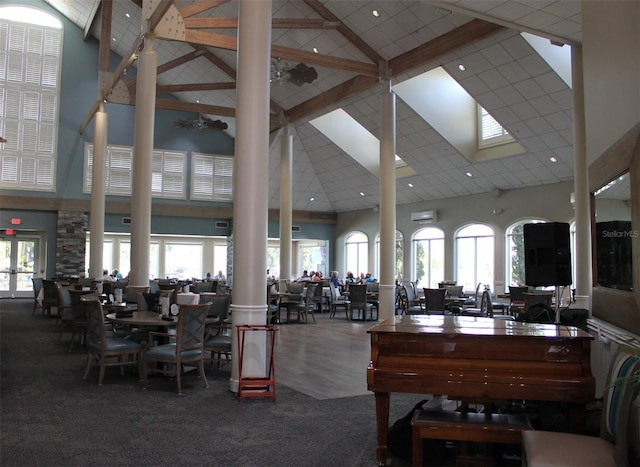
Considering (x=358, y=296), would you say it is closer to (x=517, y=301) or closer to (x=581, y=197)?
(x=517, y=301)

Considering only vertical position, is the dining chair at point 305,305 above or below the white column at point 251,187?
below

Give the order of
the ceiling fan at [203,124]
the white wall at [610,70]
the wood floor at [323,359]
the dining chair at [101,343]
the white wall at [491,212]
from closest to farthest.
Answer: the white wall at [610,70] → the dining chair at [101,343] → the wood floor at [323,359] → the white wall at [491,212] → the ceiling fan at [203,124]

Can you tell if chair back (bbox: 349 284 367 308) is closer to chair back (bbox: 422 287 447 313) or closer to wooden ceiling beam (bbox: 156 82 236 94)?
chair back (bbox: 422 287 447 313)

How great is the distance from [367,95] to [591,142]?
9.08m

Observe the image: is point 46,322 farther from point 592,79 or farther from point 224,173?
point 592,79

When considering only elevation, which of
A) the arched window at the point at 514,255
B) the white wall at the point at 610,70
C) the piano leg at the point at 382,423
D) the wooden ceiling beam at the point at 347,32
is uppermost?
the wooden ceiling beam at the point at 347,32

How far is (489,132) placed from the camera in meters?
13.2

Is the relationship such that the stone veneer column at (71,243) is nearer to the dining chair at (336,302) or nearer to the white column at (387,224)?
the dining chair at (336,302)

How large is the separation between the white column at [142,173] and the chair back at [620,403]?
728 cm

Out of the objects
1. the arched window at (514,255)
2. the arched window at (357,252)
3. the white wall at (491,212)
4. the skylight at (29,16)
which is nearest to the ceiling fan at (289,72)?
the white wall at (491,212)

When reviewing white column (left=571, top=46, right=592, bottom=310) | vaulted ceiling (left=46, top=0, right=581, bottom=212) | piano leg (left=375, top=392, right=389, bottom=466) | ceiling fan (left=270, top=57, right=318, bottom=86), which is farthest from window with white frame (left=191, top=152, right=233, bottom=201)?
piano leg (left=375, top=392, right=389, bottom=466)

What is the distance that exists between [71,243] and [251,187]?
12792mm

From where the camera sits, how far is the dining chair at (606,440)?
92.1 inches

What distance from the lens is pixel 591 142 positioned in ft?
13.8
